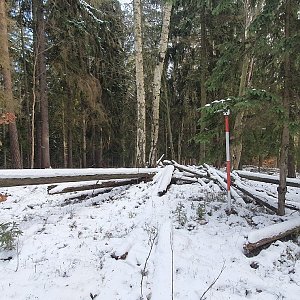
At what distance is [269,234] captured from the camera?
4.79 m

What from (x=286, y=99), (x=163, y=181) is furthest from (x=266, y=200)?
(x=163, y=181)

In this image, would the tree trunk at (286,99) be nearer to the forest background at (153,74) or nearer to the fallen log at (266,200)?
the forest background at (153,74)

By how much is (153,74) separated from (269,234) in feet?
53.8

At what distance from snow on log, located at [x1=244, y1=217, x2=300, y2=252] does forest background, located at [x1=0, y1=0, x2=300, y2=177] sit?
4.51 feet

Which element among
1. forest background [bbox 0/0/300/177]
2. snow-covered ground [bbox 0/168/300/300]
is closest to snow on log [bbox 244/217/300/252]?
snow-covered ground [bbox 0/168/300/300]

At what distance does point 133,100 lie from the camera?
80.8 ft

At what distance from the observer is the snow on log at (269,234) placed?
14.9 feet

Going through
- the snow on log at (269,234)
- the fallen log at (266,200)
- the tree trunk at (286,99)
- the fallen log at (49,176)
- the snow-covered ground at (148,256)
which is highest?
the tree trunk at (286,99)

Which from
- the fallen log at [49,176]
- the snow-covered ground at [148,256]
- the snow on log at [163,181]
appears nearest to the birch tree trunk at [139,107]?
the snow on log at [163,181]

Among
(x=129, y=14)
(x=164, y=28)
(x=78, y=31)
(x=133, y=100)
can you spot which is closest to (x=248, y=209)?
(x=164, y=28)

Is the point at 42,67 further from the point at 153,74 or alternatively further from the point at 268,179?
the point at 268,179

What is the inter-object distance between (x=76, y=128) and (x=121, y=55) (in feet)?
21.0

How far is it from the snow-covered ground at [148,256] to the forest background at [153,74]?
1659 millimetres

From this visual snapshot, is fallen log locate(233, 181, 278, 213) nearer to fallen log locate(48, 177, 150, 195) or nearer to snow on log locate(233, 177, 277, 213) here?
snow on log locate(233, 177, 277, 213)
